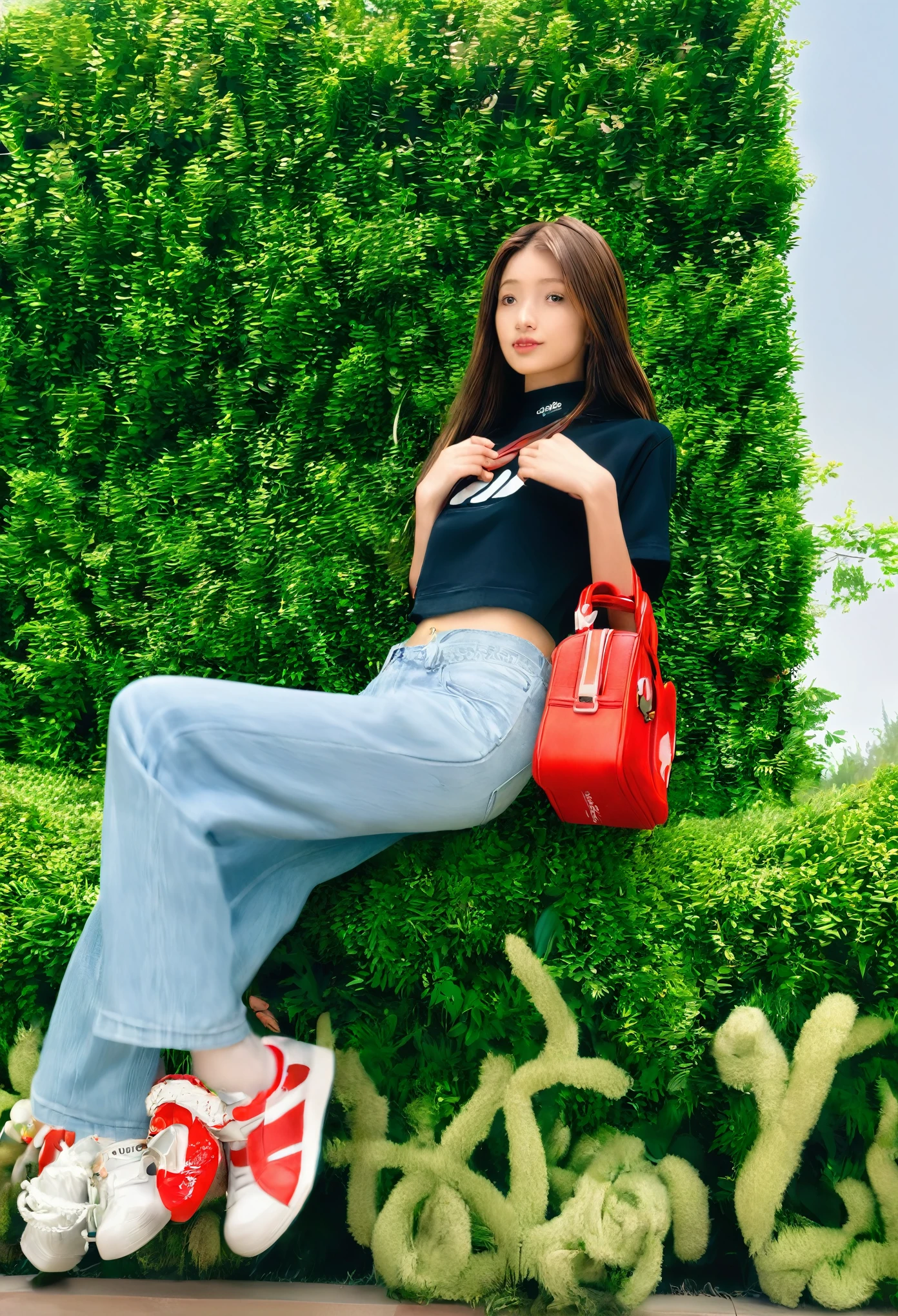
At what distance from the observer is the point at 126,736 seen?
1607mm

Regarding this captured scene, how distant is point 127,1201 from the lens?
1.64m

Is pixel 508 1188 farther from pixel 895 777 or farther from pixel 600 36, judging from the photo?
pixel 600 36

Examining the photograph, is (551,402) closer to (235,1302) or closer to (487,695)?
(487,695)

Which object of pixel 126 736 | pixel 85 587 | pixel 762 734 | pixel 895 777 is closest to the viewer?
pixel 126 736

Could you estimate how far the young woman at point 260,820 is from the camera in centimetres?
157

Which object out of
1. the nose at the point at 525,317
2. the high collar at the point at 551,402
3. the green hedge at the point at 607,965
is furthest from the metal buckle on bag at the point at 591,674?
the nose at the point at 525,317

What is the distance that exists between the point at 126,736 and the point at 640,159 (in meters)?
2.12

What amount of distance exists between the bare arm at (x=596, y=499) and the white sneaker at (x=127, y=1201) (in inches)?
53.9

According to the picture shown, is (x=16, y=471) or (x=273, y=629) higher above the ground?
(x=16, y=471)

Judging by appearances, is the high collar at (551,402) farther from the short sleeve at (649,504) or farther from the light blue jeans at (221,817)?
the light blue jeans at (221,817)

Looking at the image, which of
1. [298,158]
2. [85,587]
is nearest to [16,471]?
[85,587]

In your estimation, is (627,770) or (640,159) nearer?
(627,770)

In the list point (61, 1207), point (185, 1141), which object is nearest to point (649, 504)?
point (185, 1141)

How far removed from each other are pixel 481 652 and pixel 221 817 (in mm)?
613
